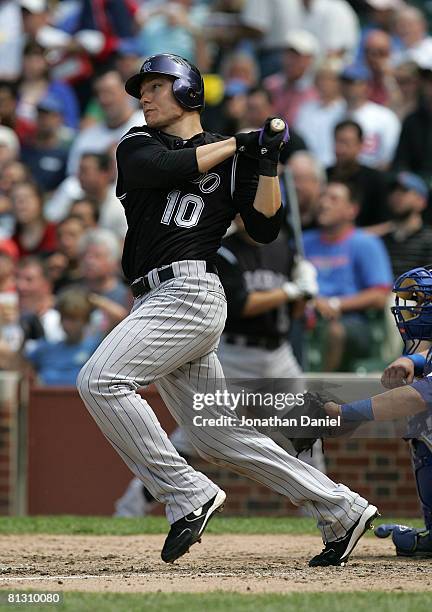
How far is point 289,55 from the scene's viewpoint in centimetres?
1324

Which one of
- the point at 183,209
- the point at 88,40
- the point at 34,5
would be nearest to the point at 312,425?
the point at 183,209

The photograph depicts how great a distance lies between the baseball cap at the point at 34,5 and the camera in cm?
1516

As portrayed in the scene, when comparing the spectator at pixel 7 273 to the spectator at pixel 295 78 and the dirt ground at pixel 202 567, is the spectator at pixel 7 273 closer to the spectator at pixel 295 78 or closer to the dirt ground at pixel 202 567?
the spectator at pixel 295 78

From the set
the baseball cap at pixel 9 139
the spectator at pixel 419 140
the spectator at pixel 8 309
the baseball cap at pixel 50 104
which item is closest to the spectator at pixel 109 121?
the baseball cap at pixel 50 104

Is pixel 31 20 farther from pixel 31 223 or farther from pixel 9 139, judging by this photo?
pixel 31 223

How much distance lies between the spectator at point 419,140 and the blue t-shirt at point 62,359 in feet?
11.7

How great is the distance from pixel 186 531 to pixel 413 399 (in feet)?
3.62

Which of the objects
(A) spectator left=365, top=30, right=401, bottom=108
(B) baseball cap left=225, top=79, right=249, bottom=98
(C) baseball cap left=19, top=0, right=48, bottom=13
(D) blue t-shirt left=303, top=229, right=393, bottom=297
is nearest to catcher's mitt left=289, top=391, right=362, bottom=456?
(D) blue t-shirt left=303, top=229, right=393, bottom=297

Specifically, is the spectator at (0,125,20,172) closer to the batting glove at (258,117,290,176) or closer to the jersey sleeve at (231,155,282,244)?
the jersey sleeve at (231,155,282,244)

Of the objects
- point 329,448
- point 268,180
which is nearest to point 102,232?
point 329,448

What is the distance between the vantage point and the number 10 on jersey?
17.9 ft

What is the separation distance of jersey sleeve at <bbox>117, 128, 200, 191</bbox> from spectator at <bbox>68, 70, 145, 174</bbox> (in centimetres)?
726

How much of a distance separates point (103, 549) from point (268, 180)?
216 centimetres

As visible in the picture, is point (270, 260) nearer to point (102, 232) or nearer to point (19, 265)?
point (102, 232)
